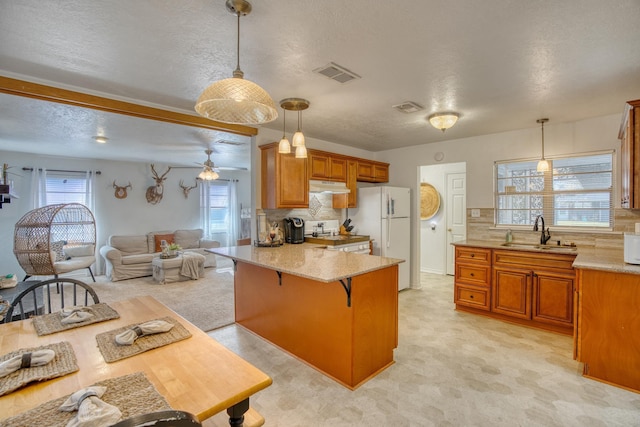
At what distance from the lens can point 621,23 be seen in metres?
1.71

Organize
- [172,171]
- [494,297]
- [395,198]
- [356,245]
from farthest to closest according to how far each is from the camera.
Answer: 1. [172,171]
2. [395,198]
3. [356,245]
4. [494,297]

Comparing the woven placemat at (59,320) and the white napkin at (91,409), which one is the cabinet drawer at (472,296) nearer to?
the woven placemat at (59,320)

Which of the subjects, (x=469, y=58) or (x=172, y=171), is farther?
(x=172, y=171)

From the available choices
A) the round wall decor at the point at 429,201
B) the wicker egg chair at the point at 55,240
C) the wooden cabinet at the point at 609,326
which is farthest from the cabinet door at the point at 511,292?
the wicker egg chair at the point at 55,240

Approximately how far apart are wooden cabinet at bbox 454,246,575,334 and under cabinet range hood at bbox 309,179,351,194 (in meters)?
1.75

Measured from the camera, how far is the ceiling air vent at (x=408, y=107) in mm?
3007

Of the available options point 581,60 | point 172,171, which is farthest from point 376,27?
point 172,171

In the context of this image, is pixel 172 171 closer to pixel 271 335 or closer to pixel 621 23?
pixel 271 335

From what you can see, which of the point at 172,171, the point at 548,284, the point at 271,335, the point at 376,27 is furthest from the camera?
the point at 172,171

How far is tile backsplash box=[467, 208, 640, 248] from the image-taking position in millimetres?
3334

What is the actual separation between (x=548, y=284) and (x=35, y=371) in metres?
4.13

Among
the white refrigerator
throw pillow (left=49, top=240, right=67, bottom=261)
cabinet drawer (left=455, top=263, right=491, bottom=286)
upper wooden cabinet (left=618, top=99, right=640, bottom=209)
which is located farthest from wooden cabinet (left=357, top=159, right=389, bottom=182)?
throw pillow (left=49, top=240, right=67, bottom=261)

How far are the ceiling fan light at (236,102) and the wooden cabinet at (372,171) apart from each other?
3206mm

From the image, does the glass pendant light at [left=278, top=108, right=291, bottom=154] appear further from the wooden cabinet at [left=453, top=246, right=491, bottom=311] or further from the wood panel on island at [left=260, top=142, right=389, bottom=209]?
the wooden cabinet at [left=453, top=246, right=491, bottom=311]
